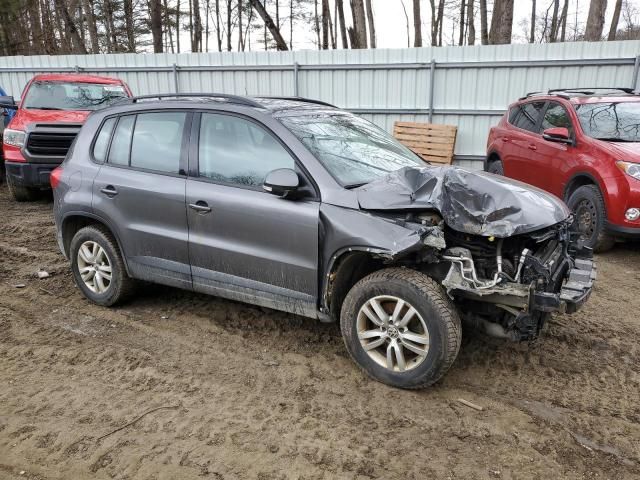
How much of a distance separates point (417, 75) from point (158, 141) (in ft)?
26.6

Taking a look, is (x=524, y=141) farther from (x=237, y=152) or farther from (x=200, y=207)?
(x=200, y=207)

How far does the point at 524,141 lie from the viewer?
25.0 feet

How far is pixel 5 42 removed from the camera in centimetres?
2525

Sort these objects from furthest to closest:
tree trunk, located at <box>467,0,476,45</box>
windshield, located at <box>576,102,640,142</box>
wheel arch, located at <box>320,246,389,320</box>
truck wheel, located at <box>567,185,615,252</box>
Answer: tree trunk, located at <box>467,0,476,45</box> → windshield, located at <box>576,102,640,142</box> → truck wheel, located at <box>567,185,615,252</box> → wheel arch, located at <box>320,246,389,320</box>

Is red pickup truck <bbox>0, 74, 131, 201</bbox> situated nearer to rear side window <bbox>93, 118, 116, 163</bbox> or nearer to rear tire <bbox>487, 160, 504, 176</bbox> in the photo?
rear side window <bbox>93, 118, 116, 163</bbox>

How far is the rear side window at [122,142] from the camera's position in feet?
14.0

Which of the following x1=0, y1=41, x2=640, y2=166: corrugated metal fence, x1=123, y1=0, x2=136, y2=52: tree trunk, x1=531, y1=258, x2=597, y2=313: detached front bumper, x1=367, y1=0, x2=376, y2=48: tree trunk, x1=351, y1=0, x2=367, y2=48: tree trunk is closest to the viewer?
x1=531, y1=258, x2=597, y2=313: detached front bumper

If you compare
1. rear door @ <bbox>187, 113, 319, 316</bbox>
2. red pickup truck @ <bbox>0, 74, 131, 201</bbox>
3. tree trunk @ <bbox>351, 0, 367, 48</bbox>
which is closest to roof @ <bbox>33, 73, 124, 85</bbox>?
red pickup truck @ <bbox>0, 74, 131, 201</bbox>

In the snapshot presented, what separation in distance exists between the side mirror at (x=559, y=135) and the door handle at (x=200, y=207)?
15.7 feet

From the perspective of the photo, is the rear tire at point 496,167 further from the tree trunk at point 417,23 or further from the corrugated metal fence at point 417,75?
the tree trunk at point 417,23

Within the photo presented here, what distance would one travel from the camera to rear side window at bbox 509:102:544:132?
24.8 feet

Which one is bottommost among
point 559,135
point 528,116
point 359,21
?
point 559,135

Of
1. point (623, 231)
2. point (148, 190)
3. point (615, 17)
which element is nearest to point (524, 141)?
point (623, 231)

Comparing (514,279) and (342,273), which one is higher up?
(514,279)
